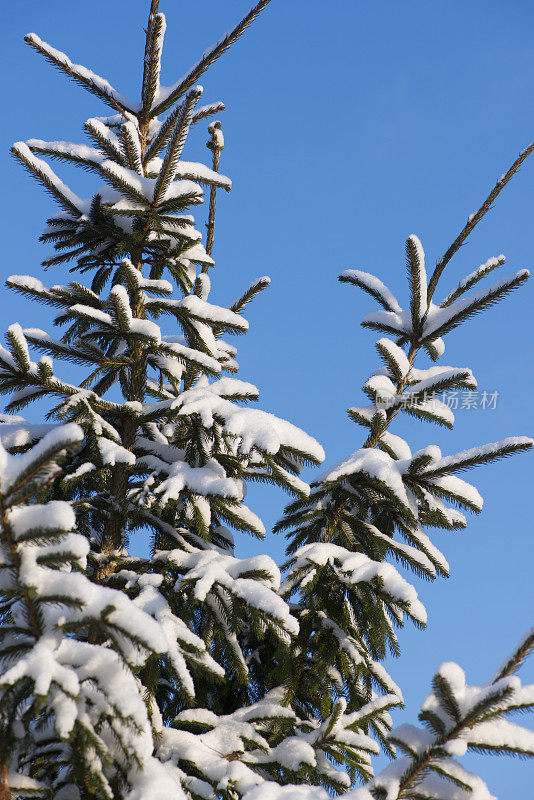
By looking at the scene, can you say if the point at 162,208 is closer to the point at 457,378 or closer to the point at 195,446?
the point at 195,446

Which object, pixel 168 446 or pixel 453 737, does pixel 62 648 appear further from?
pixel 168 446

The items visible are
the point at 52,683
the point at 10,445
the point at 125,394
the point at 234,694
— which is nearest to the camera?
the point at 52,683

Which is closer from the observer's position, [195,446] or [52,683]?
[52,683]

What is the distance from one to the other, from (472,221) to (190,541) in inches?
111

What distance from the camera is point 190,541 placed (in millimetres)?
4828

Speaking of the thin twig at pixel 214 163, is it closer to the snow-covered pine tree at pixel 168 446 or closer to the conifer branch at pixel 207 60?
the snow-covered pine tree at pixel 168 446

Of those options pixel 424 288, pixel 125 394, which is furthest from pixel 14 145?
pixel 424 288

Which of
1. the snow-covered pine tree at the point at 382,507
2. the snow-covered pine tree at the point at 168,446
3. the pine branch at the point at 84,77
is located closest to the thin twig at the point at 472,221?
the snow-covered pine tree at the point at 382,507

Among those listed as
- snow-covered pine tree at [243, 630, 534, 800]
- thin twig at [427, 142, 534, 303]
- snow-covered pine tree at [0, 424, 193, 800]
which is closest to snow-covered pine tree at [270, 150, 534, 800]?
thin twig at [427, 142, 534, 303]

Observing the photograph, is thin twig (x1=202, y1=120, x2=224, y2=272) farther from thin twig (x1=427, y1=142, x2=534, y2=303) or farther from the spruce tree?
thin twig (x1=427, y1=142, x2=534, y2=303)

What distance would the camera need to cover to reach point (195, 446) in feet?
14.3

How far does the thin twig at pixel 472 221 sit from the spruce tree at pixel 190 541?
15mm

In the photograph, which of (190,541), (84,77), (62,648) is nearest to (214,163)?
(84,77)

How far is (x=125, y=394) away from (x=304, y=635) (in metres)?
2.13
